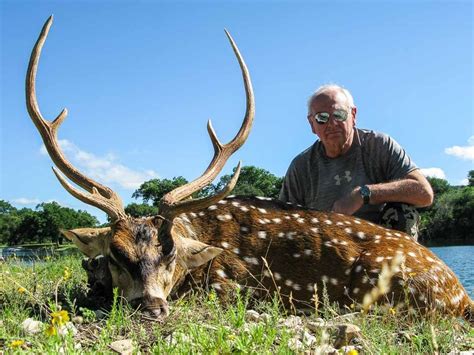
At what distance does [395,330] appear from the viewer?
4.13 meters

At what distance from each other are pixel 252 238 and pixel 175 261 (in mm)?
981

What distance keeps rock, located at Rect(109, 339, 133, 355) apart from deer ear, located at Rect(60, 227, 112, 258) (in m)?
2.01

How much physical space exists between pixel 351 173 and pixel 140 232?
3.52 meters

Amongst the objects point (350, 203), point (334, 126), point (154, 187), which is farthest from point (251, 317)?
point (154, 187)

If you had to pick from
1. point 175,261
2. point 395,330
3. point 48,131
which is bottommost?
point 395,330

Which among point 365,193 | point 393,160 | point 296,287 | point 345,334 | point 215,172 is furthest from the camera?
point 393,160

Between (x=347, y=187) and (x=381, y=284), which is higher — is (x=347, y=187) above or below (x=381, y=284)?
above

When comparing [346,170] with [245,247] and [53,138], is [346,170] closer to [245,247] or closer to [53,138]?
[245,247]

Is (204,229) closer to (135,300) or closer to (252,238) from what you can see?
(252,238)

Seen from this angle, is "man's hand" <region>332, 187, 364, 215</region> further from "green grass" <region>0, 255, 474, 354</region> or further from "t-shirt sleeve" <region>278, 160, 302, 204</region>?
"green grass" <region>0, 255, 474, 354</region>

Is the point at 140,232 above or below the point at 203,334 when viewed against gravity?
above

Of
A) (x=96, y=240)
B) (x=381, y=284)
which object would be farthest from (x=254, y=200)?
(x=381, y=284)

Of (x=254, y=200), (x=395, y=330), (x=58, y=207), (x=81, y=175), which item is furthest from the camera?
(x=58, y=207)

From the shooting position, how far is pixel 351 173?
23.7 ft
